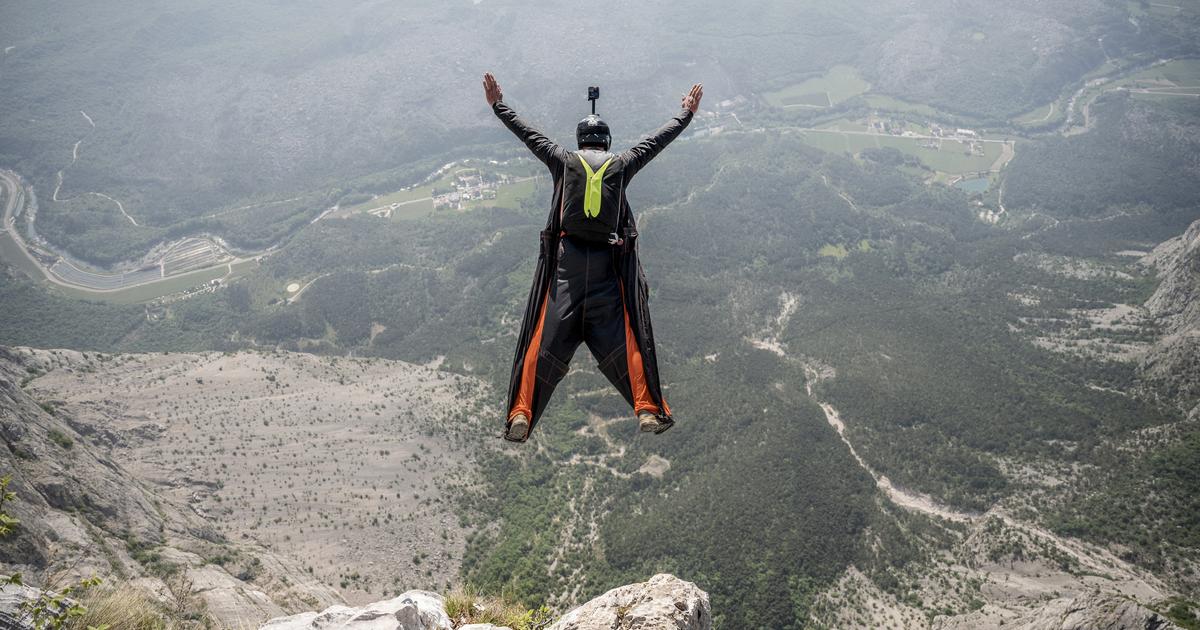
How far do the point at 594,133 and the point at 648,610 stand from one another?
662cm

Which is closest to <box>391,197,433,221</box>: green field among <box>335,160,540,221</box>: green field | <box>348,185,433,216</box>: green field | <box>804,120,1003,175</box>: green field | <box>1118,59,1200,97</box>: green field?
<box>335,160,540,221</box>: green field

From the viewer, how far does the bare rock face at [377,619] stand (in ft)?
25.3

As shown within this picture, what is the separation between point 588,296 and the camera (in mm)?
6820

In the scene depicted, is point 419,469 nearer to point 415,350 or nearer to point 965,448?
point 415,350

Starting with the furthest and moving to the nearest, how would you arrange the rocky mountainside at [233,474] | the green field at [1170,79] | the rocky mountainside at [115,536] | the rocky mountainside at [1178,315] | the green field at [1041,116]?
the green field at [1041,116], the green field at [1170,79], the rocky mountainside at [1178,315], the rocky mountainside at [233,474], the rocky mountainside at [115,536]

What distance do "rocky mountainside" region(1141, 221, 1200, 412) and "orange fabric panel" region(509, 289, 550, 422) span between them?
274 feet

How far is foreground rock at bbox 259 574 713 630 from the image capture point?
7.58 meters

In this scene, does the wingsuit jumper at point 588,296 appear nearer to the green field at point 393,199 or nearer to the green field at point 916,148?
the green field at point 393,199

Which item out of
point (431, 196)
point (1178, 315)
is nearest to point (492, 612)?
point (1178, 315)

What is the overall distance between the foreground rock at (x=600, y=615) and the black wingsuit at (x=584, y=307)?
3.25 m

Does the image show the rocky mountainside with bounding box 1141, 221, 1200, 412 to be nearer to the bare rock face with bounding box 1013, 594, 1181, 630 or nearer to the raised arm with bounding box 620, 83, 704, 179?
the bare rock face with bounding box 1013, 594, 1181, 630

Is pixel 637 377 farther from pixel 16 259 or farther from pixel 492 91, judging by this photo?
pixel 16 259

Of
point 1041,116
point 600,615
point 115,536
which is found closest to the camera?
point 600,615

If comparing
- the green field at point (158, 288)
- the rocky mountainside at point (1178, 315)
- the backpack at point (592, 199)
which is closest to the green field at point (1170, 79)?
the rocky mountainside at point (1178, 315)
